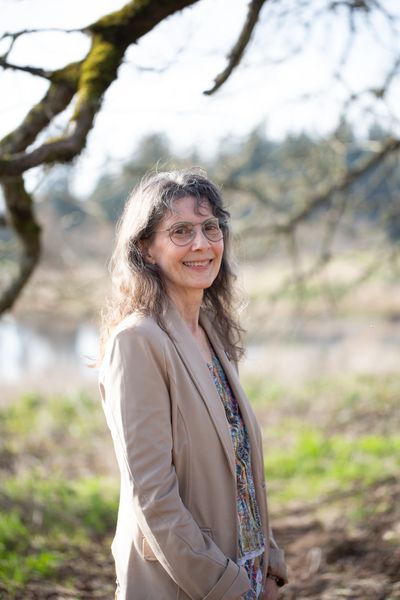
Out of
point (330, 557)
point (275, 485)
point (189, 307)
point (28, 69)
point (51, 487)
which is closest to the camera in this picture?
point (189, 307)

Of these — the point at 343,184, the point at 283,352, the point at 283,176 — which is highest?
the point at 283,352

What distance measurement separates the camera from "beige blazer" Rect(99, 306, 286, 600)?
183 cm

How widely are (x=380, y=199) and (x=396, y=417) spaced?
3.03m

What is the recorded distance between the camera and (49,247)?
21.1ft

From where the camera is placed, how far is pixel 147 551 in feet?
6.32

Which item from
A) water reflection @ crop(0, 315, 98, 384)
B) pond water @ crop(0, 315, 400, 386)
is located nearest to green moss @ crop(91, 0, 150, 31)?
pond water @ crop(0, 315, 400, 386)

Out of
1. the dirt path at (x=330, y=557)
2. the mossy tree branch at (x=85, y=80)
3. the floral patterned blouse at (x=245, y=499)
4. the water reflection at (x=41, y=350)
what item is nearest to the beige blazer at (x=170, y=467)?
the floral patterned blouse at (x=245, y=499)

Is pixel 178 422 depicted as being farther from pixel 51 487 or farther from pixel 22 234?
pixel 51 487

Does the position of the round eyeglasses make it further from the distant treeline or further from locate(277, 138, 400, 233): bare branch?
the distant treeline

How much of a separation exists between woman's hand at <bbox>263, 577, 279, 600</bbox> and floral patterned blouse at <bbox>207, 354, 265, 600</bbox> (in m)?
0.06

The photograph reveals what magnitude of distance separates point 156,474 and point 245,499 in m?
0.45

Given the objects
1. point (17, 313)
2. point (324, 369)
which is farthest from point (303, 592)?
point (324, 369)

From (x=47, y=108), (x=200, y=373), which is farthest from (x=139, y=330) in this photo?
(x=47, y=108)

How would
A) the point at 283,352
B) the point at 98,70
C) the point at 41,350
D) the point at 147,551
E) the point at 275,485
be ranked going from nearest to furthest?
the point at 147,551
the point at 98,70
the point at 275,485
the point at 283,352
the point at 41,350
